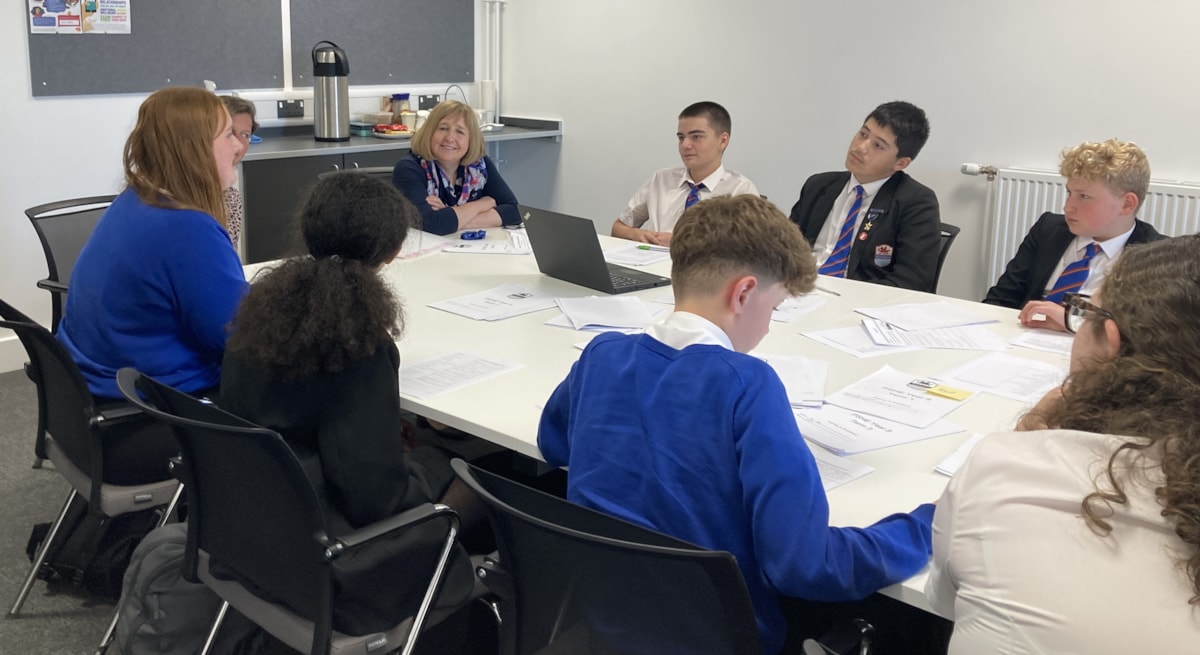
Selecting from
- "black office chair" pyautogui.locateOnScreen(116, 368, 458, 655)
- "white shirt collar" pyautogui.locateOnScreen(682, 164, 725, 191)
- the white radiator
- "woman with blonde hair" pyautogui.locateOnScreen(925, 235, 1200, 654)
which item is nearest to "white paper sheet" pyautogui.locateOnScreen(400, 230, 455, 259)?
"white shirt collar" pyautogui.locateOnScreen(682, 164, 725, 191)

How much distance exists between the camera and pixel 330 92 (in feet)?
15.7

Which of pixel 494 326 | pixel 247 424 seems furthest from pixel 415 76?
pixel 247 424

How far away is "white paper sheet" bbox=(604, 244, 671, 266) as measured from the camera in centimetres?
326

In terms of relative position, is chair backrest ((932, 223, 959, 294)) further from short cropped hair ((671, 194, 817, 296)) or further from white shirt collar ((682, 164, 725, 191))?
short cropped hair ((671, 194, 817, 296))

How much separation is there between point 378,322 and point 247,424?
0.88 feet

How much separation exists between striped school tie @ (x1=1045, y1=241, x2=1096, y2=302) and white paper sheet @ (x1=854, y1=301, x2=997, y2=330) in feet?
1.27

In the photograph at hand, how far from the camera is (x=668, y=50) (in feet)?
17.0

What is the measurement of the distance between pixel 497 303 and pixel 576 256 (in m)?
0.29

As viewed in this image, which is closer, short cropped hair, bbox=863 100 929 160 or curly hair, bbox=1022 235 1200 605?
curly hair, bbox=1022 235 1200 605

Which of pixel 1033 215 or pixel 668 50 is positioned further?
pixel 668 50

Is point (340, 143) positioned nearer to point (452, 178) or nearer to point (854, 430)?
point (452, 178)

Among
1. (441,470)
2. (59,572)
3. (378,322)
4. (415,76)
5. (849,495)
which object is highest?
(415,76)

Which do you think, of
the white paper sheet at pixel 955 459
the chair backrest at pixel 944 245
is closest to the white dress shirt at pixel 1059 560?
the white paper sheet at pixel 955 459

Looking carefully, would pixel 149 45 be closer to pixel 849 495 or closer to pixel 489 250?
pixel 489 250
